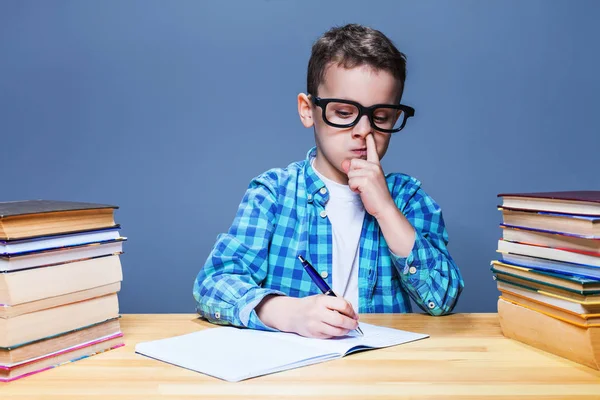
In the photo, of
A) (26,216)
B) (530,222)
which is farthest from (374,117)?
(26,216)

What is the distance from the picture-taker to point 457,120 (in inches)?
86.1

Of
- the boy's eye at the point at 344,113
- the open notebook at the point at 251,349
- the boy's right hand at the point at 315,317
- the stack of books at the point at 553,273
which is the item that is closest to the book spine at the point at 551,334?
the stack of books at the point at 553,273

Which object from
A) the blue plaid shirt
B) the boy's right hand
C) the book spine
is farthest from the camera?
the blue plaid shirt

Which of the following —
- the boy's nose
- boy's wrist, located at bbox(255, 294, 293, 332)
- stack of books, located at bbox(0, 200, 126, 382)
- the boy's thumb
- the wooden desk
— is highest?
the boy's nose

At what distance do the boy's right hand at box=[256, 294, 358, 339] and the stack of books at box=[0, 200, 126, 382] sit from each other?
0.27 metres

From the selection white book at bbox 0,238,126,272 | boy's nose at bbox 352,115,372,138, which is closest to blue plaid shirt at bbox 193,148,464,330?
boy's nose at bbox 352,115,372,138

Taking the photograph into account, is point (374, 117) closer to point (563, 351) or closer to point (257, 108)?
point (563, 351)

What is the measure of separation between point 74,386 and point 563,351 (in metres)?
0.72

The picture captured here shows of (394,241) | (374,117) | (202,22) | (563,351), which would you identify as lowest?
(563,351)

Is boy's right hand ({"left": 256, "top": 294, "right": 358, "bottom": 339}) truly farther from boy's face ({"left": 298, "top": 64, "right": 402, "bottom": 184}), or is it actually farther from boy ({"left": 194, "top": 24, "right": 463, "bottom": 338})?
boy's face ({"left": 298, "top": 64, "right": 402, "bottom": 184})

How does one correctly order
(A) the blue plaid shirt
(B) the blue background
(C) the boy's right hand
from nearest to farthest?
(C) the boy's right hand < (A) the blue plaid shirt < (B) the blue background

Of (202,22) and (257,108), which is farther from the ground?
(202,22)

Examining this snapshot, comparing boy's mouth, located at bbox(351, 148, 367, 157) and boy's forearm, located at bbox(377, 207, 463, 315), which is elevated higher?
boy's mouth, located at bbox(351, 148, 367, 157)

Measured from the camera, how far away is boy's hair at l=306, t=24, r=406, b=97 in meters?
1.49
